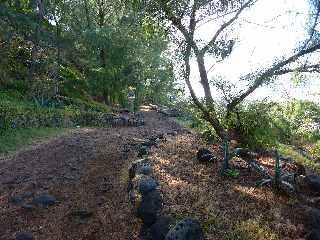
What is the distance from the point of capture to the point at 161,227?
8906 mm

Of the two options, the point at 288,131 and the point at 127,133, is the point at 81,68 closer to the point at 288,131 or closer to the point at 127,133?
the point at 127,133

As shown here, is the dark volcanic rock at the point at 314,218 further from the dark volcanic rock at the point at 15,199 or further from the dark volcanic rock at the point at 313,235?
the dark volcanic rock at the point at 15,199

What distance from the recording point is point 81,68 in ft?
142

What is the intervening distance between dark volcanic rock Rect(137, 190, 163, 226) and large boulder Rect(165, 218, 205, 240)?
1.46m

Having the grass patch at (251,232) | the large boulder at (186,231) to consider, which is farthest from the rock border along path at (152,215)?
the grass patch at (251,232)

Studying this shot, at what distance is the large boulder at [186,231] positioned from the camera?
26.1 feet

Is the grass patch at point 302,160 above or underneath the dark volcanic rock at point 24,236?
above

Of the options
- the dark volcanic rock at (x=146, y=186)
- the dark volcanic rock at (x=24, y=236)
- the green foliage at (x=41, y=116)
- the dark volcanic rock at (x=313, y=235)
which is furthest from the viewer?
the green foliage at (x=41, y=116)

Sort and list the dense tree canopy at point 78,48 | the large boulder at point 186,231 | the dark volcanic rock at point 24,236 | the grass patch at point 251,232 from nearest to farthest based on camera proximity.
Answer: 1. the large boulder at point 186,231
2. the grass patch at point 251,232
3. the dark volcanic rock at point 24,236
4. the dense tree canopy at point 78,48

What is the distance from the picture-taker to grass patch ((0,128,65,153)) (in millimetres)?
Result: 17883

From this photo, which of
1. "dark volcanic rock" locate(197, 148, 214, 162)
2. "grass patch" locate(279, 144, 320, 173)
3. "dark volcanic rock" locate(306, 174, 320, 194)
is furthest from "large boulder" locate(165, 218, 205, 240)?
"grass patch" locate(279, 144, 320, 173)

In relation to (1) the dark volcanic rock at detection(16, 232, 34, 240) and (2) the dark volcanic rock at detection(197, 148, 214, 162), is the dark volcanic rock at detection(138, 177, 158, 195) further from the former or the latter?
(2) the dark volcanic rock at detection(197, 148, 214, 162)

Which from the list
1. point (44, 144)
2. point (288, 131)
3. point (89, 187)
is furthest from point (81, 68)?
point (89, 187)

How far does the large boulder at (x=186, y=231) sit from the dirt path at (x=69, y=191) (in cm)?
174
